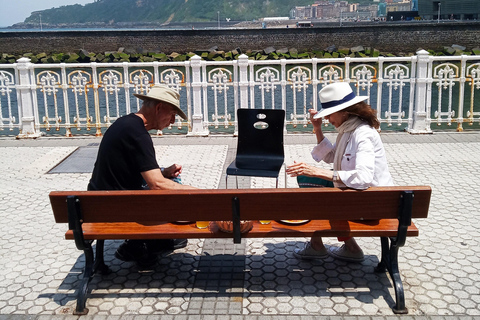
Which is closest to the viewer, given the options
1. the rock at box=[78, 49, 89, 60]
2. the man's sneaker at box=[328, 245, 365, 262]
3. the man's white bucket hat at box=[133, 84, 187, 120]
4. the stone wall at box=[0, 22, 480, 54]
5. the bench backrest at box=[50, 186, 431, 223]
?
the bench backrest at box=[50, 186, 431, 223]

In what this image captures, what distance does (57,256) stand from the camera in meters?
4.71

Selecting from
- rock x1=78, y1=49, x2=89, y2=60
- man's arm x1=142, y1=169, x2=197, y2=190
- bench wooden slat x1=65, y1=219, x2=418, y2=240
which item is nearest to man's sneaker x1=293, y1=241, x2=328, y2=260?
bench wooden slat x1=65, y1=219, x2=418, y2=240

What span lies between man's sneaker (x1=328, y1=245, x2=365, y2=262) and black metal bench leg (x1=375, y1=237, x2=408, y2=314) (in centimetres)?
21

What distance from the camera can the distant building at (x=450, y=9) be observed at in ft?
231

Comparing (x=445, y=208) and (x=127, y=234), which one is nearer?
(x=127, y=234)

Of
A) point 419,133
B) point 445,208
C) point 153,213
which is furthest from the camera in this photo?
point 419,133

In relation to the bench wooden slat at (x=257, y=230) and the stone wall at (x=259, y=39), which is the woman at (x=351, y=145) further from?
the stone wall at (x=259, y=39)

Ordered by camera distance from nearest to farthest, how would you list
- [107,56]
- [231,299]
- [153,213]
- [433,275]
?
[153,213]
[231,299]
[433,275]
[107,56]

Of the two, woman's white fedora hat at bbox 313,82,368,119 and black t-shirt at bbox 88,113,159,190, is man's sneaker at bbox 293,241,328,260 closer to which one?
woman's white fedora hat at bbox 313,82,368,119

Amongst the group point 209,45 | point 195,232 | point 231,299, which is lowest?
point 231,299

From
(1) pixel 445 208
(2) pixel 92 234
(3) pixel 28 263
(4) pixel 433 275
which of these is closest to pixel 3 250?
(3) pixel 28 263

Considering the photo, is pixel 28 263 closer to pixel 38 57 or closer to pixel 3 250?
pixel 3 250

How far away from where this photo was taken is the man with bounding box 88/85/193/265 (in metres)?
3.79

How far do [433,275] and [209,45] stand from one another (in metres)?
42.3
